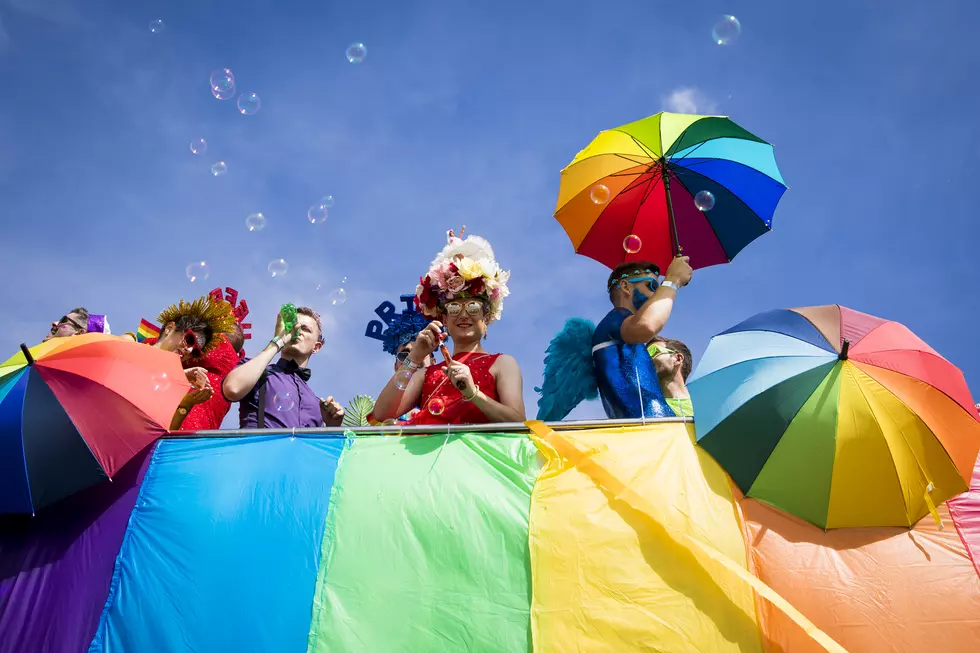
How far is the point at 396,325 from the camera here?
6301mm

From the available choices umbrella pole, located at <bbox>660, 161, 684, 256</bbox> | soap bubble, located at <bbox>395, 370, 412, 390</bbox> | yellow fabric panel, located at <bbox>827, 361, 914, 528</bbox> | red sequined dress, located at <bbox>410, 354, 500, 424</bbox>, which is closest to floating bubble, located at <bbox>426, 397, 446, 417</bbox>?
red sequined dress, located at <bbox>410, 354, 500, 424</bbox>

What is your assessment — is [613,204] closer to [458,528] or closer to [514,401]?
[514,401]

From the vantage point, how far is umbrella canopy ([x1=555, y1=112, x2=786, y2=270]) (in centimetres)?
428

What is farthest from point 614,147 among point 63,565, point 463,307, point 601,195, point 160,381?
point 63,565

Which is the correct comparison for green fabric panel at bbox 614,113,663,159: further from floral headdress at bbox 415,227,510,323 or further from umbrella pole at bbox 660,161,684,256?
floral headdress at bbox 415,227,510,323

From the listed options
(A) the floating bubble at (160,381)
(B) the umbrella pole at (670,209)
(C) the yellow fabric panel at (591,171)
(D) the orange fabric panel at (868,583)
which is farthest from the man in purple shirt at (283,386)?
(D) the orange fabric panel at (868,583)

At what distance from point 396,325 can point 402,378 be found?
2.82 meters

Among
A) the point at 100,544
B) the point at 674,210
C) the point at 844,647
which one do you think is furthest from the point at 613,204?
the point at 100,544

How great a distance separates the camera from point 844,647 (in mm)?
2301

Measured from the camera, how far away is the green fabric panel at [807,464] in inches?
102

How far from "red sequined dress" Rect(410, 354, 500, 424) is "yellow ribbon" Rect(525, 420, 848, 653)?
18.4 inches

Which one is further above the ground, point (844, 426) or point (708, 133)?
point (708, 133)

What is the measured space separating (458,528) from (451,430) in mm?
541

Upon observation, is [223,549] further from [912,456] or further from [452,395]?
[912,456]
